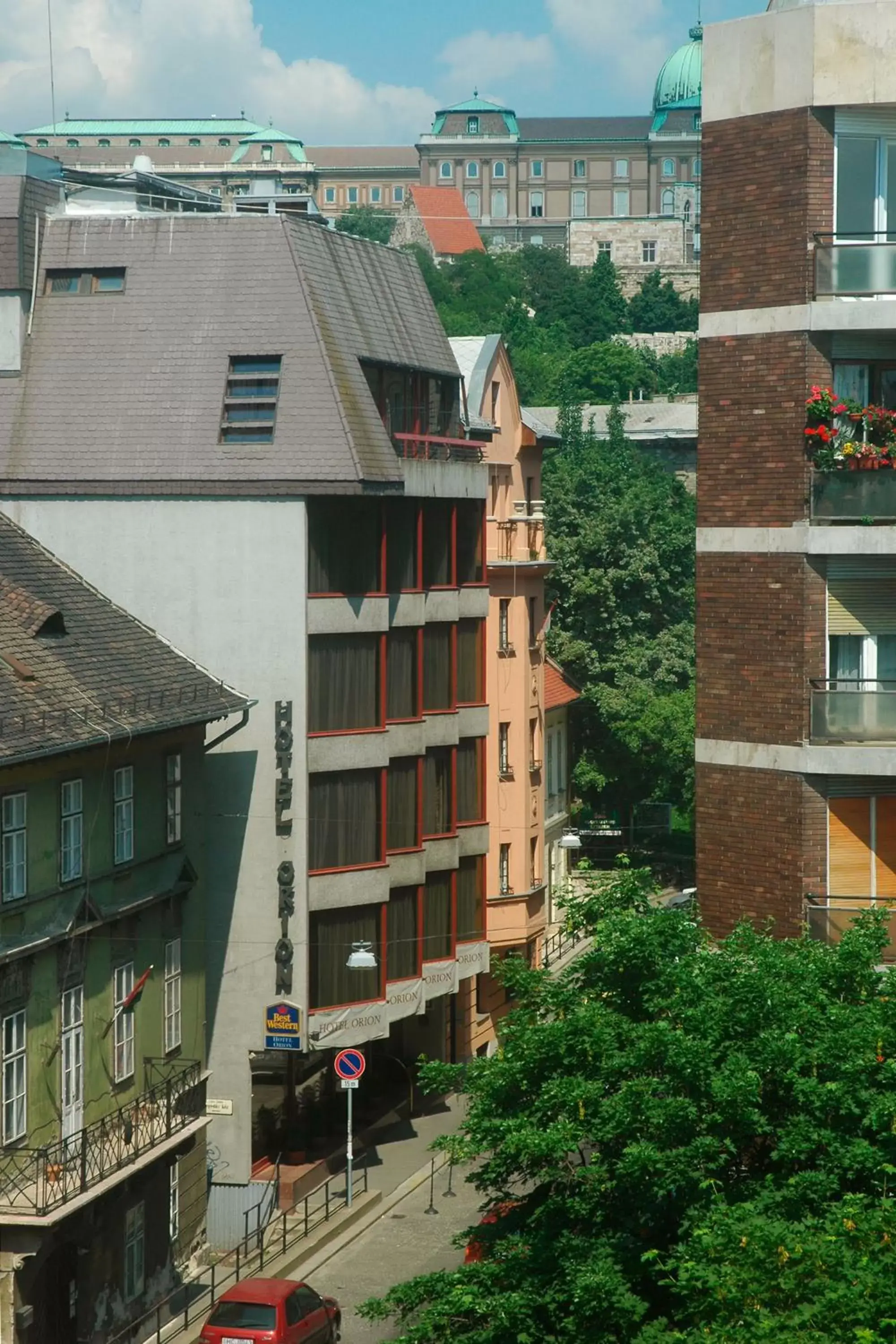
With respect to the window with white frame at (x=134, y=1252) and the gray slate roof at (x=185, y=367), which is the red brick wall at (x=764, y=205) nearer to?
the gray slate roof at (x=185, y=367)

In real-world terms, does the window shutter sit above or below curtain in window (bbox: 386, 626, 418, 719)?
above

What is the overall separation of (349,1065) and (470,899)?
8.46 m

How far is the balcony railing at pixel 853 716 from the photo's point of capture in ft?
73.8

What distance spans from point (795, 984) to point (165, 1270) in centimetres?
1850

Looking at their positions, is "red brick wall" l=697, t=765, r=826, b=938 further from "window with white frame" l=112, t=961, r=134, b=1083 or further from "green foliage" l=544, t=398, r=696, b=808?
"green foliage" l=544, t=398, r=696, b=808

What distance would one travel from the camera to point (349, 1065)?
1549 inches

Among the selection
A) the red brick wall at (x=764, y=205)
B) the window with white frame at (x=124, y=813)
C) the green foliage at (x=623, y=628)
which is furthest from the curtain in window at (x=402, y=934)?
the green foliage at (x=623, y=628)

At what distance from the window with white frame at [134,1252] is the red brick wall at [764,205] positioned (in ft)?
57.9

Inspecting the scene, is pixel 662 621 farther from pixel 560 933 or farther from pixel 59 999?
pixel 560 933

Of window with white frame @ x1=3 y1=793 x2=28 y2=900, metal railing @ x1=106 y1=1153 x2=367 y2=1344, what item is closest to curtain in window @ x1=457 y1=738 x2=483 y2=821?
metal railing @ x1=106 y1=1153 x2=367 y2=1344

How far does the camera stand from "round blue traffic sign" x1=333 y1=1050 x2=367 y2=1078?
129 ft

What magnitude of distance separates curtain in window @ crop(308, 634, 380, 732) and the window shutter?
1819 cm

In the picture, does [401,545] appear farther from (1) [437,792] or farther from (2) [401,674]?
(1) [437,792]

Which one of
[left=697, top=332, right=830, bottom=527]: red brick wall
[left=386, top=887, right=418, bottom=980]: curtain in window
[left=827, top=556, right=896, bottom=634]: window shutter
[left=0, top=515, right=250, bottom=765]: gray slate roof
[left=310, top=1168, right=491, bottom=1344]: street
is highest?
[left=697, top=332, right=830, bottom=527]: red brick wall
